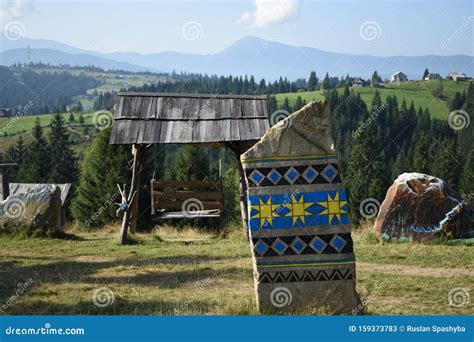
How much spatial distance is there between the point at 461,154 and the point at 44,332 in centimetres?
7239

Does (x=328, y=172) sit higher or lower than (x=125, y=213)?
higher

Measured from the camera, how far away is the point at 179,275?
411 inches

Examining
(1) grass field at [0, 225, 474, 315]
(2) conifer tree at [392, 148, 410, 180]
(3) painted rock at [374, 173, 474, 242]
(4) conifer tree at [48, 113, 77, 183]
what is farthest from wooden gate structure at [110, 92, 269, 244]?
(2) conifer tree at [392, 148, 410, 180]

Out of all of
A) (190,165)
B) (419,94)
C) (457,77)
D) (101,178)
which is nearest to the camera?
(101,178)

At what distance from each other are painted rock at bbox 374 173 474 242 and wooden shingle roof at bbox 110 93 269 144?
3.77m

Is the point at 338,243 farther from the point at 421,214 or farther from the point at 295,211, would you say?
the point at 421,214

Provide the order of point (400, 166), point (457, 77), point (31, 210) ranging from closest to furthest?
1. point (31, 210)
2. point (400, 166)
3. point (457, 77)

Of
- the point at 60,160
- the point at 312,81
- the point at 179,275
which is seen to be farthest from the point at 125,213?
the point at 312,81

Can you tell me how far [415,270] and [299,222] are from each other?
4.40 metres

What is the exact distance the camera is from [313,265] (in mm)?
7090

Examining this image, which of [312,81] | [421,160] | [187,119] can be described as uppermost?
[312,81]

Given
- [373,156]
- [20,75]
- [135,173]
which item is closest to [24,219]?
[135,173]

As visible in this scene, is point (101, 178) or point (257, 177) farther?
point (101, 178)

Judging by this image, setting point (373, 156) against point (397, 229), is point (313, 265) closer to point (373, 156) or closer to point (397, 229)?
point (397, 229)
